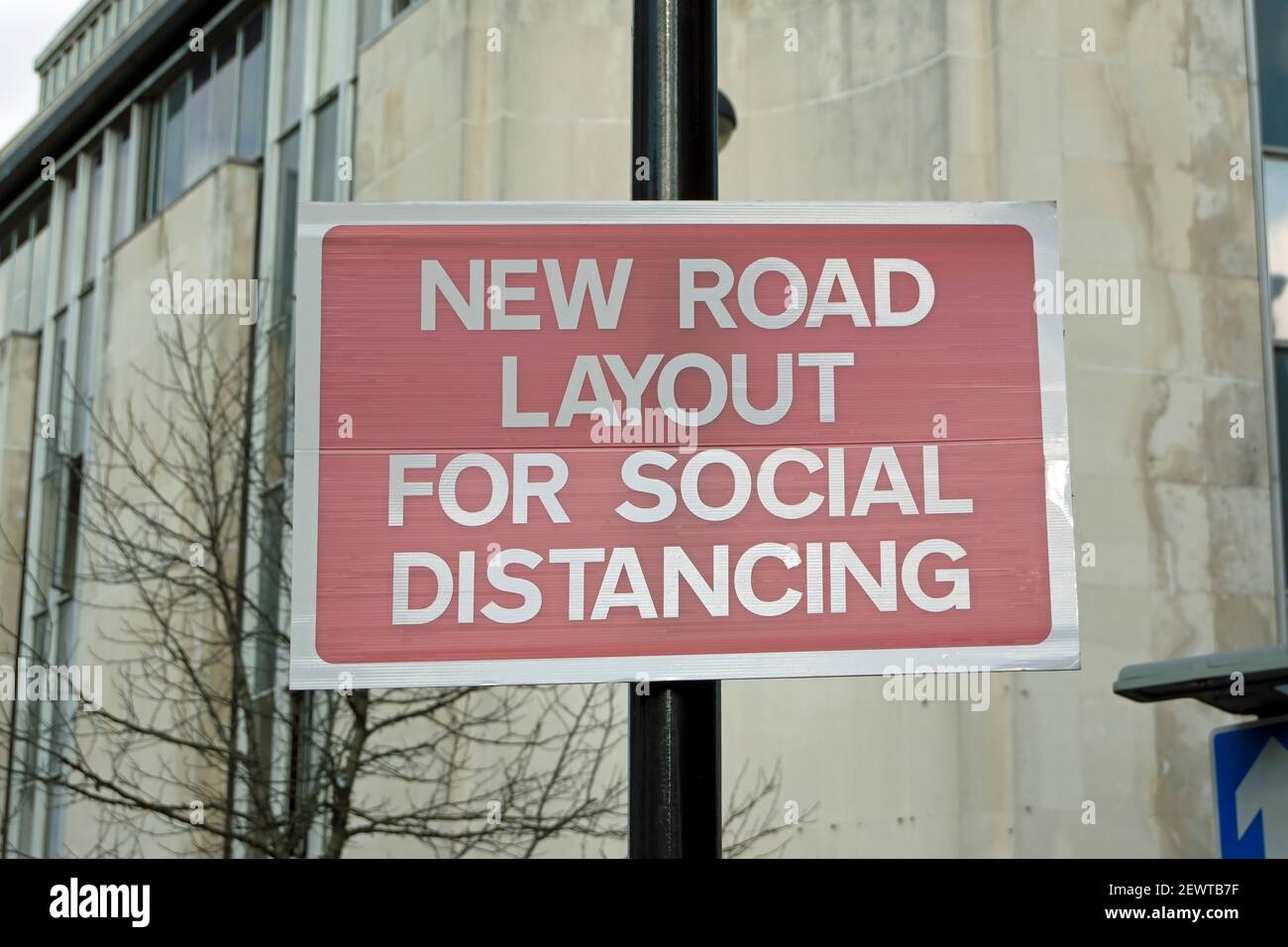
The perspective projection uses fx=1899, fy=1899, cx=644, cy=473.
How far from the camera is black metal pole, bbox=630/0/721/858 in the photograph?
3.66 metres

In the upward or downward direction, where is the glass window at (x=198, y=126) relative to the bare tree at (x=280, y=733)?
upward

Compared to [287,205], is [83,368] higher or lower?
lower

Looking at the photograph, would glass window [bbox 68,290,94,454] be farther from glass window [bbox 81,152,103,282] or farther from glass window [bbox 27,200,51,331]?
glass window [bbox 27,200,51,331]

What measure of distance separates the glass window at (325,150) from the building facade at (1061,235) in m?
0.51

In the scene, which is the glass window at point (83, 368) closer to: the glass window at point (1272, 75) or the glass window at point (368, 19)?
the glass window at point (368, 19)

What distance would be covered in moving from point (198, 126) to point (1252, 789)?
81.1 feet

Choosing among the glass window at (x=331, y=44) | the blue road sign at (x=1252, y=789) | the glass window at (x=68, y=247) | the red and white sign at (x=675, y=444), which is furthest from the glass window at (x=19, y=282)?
the red and white sign at (x=675, y=444)

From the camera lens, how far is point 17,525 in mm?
31984

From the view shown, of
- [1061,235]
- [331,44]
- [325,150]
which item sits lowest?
[1061,235]

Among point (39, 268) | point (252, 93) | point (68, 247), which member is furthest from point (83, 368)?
point (252, 93)

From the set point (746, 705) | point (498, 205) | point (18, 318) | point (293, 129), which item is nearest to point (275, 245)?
point (293, 129)

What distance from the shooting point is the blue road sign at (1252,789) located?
535 centimetres

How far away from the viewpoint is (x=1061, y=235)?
17.7m

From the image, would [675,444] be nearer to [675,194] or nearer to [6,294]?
[675,194]
